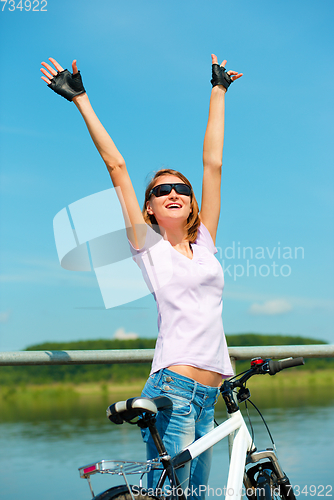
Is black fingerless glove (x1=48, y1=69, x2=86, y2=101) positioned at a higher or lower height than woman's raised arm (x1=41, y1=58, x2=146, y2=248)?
higher

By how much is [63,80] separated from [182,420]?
159cm

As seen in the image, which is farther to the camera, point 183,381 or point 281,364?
point 281,364

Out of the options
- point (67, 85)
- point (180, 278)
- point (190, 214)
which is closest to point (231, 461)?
point (180, 278)

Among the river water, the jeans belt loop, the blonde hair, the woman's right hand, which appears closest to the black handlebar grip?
the jeans belt loop

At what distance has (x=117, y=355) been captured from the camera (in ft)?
7.50

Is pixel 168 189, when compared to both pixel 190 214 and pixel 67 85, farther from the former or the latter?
pixel 67 85

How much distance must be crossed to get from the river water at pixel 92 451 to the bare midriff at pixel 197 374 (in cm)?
49

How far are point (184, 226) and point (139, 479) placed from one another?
111 centimetres

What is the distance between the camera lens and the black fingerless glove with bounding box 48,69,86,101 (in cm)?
225

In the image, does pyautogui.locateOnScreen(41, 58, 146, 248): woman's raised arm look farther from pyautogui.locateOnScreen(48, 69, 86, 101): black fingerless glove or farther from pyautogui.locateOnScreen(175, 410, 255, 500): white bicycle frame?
pyautogui.locateOnScreen(175, 410, 255, 500): white bicycle frame

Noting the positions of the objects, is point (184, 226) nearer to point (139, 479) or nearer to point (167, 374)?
point (167, 374)

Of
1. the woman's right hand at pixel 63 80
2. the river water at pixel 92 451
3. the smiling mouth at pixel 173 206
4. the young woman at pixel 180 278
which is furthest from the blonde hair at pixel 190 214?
the river water at pixel 92 451

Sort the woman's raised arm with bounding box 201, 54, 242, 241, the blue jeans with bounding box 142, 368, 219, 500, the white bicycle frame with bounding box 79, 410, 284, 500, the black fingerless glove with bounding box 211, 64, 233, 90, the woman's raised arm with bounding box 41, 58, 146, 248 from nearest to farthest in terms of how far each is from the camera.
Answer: the white bicycle frame with bounding box 79, 410, 284, 500 < the blue jeans with bounding box 142, 368, 219, 500 < the woman's raised arm with bounding box 41, 58, 146, 248 < the woman's raised arm with bounding box 201, 54, 242, 241 < the black fingerless glove with bounding box 211, 64, 233, 90

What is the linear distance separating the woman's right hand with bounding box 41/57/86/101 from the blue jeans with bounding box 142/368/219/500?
4.32 ft
